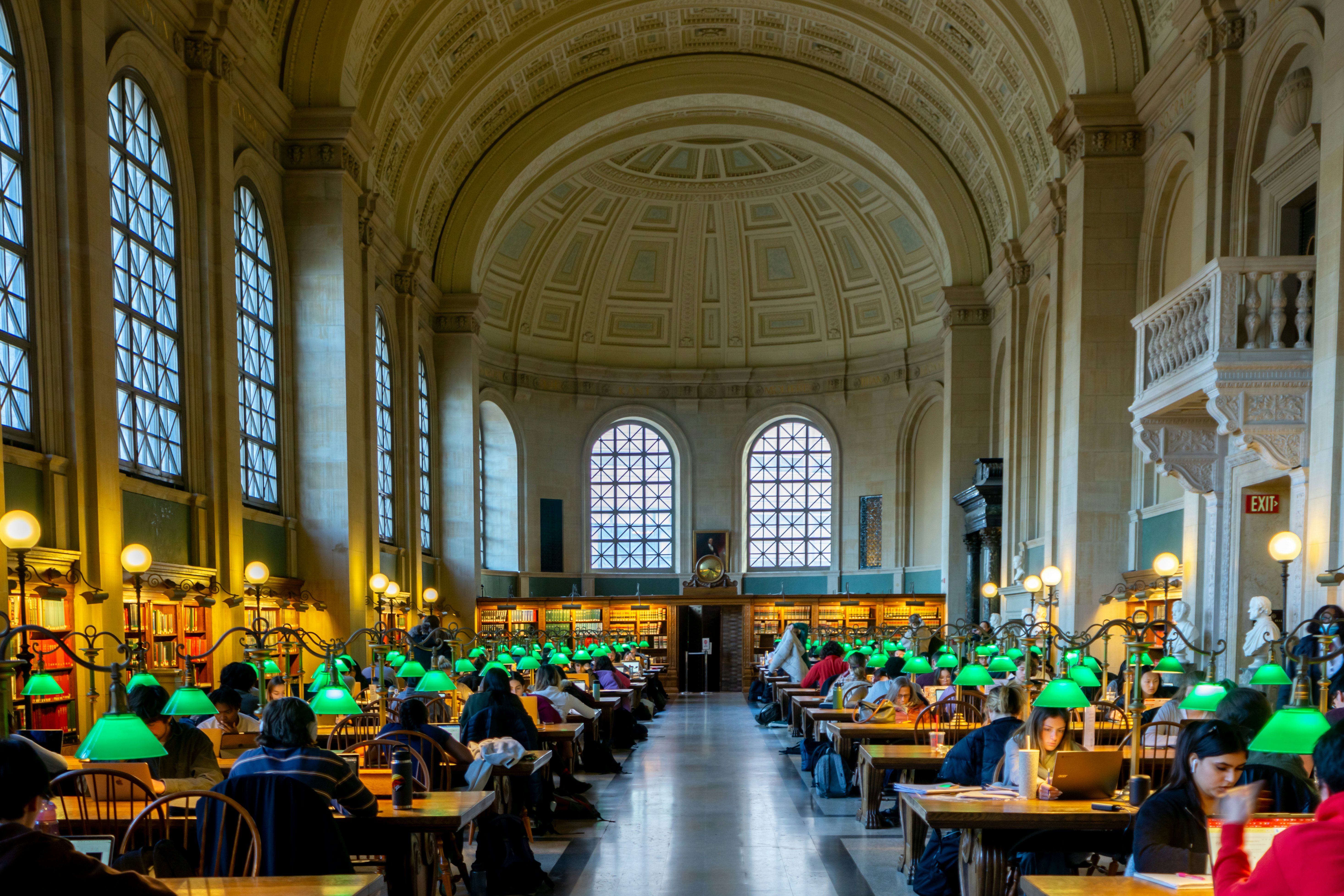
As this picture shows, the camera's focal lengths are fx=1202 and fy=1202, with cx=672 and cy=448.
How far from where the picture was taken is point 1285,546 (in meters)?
8.50

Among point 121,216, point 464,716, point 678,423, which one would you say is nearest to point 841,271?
point 678,423

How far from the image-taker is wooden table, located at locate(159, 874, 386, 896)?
13.4 ft

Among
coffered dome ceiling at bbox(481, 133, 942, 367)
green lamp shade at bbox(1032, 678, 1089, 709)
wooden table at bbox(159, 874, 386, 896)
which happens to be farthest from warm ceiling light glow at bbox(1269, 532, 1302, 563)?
coffered dome ceiling at bbox(481, 133, 942, 367)

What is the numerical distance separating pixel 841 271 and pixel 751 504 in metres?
6.04

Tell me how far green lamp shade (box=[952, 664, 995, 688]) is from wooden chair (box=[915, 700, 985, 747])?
34.9 inches

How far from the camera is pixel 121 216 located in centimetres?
1121

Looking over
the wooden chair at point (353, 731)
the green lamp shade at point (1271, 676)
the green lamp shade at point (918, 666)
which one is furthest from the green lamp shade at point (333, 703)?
the green lamp shade at point (918, 666)

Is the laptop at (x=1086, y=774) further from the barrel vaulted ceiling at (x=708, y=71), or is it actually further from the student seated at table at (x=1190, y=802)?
the barrel vaulted ceiling at (x=708, y=71)

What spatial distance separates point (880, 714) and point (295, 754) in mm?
6680

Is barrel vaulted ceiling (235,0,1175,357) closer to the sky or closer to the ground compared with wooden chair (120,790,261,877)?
closer to the sky

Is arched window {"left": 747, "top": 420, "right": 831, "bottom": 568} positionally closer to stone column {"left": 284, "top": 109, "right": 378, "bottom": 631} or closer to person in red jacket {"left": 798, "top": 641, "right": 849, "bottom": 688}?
person in red jacket {"left": 798, "top": 641, "right": 849, "bottom": 688}

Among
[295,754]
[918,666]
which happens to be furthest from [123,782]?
[918,666]

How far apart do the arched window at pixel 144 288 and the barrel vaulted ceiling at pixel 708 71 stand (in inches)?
109

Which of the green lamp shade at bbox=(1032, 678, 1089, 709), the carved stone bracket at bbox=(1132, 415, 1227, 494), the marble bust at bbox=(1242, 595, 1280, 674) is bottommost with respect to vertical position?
the green lamp shade at bbox=(1032, 678, 1089, 709)
